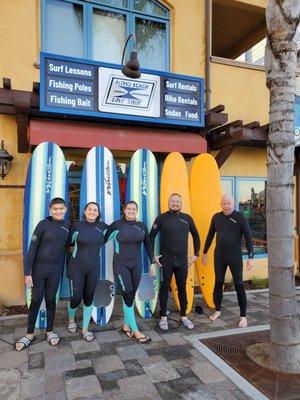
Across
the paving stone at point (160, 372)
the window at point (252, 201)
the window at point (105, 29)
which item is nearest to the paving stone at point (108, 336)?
the paving stone at point (160, 372)

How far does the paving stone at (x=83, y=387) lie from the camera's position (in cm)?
293

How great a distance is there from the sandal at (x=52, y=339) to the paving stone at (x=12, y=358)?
0.92ft

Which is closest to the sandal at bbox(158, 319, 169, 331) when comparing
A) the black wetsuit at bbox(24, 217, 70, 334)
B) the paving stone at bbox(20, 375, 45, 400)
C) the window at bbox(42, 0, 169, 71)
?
the black wetsuit at bbox(24, 217, 70, 334)

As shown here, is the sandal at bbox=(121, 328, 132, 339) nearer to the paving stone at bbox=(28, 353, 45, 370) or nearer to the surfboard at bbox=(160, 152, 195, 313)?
the paving stone at bbox=(28, 353, 45, 370)

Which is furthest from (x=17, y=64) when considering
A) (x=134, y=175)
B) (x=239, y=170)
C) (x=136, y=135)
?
(x=239, y=170)

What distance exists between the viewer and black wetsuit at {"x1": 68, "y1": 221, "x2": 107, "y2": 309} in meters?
3.96

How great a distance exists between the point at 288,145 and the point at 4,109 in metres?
4.06

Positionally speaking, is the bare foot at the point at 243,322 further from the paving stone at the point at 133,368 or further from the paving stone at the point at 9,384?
the paving stone at the point at 9,384

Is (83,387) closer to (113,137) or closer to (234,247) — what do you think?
(234,247)

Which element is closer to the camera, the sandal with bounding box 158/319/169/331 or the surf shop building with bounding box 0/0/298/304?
the sandal with bounding box 158/319/169/331

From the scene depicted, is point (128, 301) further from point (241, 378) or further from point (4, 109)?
point (4, 109)

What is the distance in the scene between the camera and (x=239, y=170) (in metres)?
6.95

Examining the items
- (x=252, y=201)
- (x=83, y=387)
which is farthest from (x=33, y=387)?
(x=252, y=201)

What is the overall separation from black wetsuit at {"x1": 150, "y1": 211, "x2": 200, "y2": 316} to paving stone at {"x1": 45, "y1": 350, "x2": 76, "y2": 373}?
1343 millimetres
